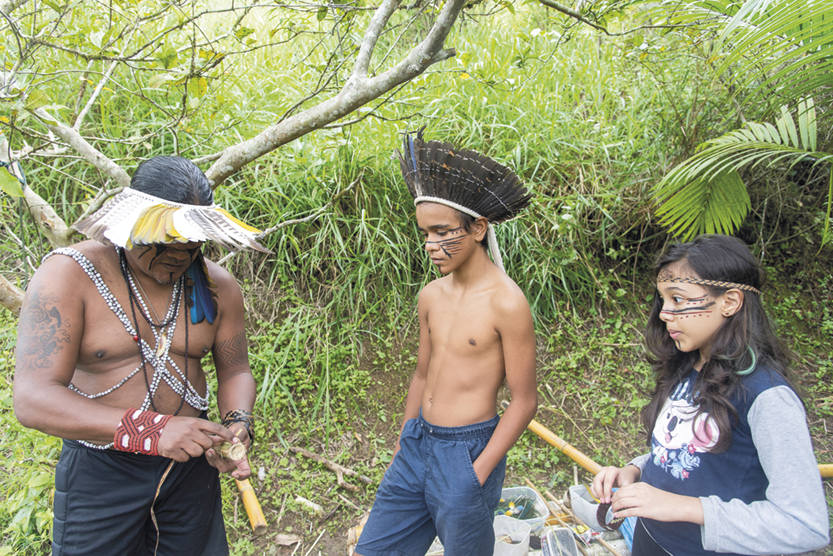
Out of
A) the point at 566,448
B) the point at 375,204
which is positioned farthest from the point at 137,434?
the point at 375,204

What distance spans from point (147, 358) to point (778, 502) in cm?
193

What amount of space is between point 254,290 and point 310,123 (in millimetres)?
2097

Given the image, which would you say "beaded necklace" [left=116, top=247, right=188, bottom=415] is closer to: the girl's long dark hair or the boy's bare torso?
the boy's bare torso

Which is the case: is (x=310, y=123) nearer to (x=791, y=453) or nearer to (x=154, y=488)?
(x=154, y=488)

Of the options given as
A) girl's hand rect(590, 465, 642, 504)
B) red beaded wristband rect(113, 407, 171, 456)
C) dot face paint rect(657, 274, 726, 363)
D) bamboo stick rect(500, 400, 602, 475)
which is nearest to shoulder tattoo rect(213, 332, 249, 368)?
red beaded wristband rect(113, 407, 171, 456)

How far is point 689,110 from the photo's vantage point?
3979 mm

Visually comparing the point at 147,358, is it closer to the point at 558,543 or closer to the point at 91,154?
the point at 91,154

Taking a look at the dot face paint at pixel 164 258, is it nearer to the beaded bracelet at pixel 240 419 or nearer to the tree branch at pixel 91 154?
the beaded bracelet at pixel 240 419

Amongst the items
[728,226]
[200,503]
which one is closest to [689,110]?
[728,226]

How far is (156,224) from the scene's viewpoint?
1.48m

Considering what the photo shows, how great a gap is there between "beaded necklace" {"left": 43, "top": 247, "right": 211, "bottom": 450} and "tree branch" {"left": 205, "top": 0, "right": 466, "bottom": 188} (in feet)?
2.23

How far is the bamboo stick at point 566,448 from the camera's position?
9.41 ft

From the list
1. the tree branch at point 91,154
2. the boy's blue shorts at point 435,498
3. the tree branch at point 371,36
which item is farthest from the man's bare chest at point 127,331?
the tree branch at point 371,36

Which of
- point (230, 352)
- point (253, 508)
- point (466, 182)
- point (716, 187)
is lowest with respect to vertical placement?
point (253, 508)
